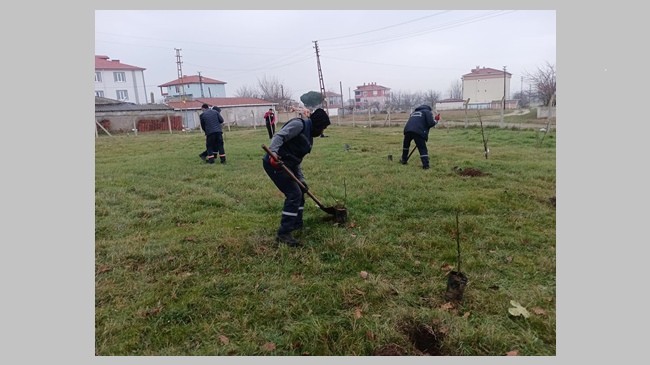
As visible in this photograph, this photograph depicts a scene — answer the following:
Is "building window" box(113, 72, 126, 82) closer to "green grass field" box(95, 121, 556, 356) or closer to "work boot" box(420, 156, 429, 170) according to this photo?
"green grass field" box(95, 121, 556, 356)

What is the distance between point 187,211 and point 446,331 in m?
4.20

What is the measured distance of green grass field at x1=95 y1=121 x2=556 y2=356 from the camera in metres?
2.93

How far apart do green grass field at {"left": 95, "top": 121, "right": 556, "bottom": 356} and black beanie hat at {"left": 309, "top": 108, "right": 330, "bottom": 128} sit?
127 cm

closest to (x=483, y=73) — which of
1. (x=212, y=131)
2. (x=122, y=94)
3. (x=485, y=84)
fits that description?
(x=485, y=84)

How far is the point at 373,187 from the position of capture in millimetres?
6848

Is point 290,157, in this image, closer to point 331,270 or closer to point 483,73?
point 331,270

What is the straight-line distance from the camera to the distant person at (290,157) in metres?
4.38

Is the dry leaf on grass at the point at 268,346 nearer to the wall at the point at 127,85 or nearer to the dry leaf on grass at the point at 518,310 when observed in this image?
the dry leaf on grass at the point at 518,310

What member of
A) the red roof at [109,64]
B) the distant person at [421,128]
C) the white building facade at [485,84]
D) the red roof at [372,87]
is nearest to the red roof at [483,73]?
the white building facade at [485,84]

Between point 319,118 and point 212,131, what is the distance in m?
5.97

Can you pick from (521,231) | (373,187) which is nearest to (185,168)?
(373,187)

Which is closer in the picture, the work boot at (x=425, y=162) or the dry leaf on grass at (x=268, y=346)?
the dry leaf on grass at (x=268, y=346)

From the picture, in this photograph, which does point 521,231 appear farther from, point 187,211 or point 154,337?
point 187,211

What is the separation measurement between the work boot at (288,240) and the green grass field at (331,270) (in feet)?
0.39
